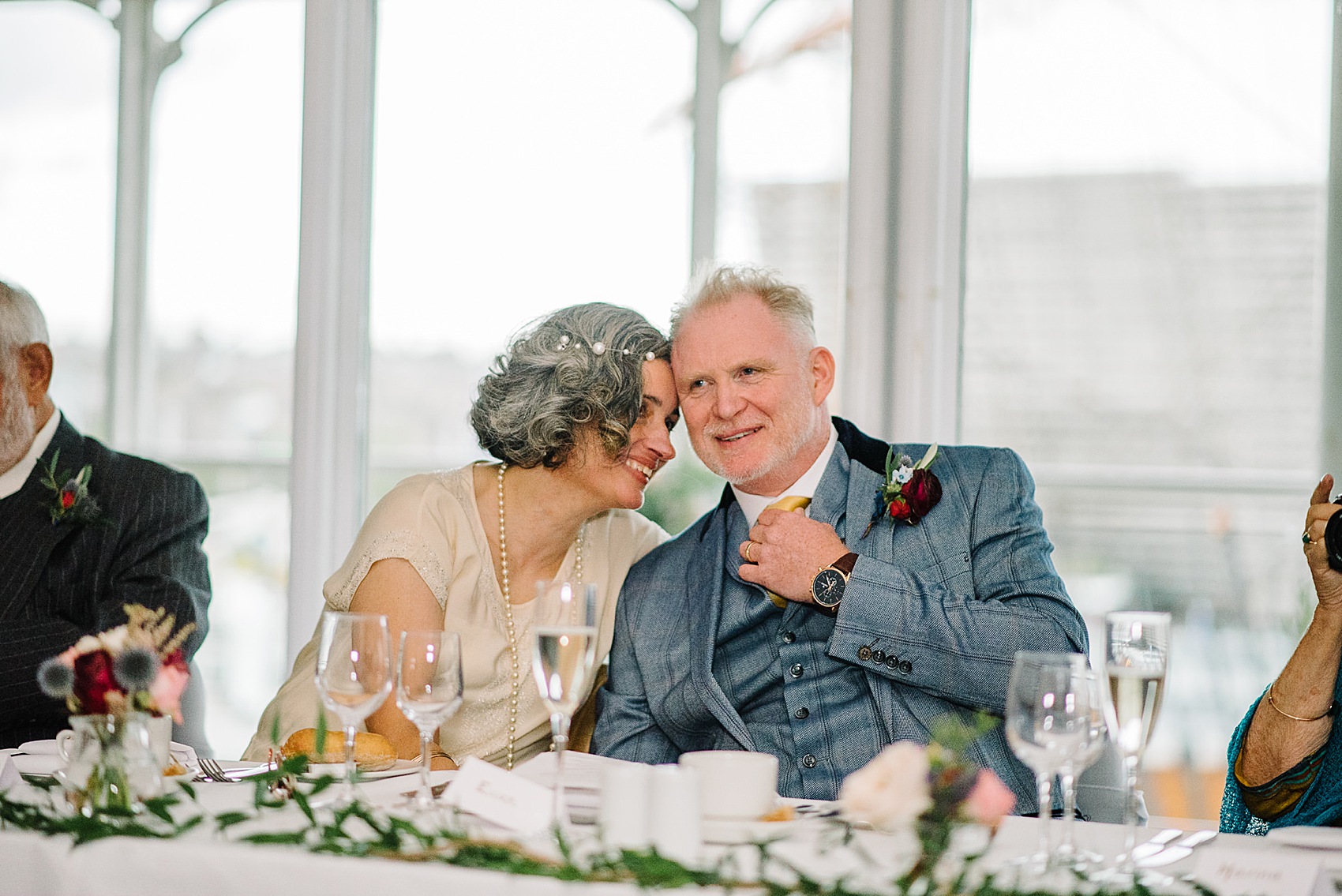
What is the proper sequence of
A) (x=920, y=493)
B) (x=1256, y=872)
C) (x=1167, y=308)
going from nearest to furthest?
(x=1256, y=872), (x=920, y=493), (x=1167, y=308)

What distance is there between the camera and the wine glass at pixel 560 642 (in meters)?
1.34

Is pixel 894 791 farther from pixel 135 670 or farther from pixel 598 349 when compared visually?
pixel 598 349

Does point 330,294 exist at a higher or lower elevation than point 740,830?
higher

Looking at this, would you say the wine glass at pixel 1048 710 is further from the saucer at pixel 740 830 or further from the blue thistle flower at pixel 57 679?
the blue thistle flower at pixel 57 679

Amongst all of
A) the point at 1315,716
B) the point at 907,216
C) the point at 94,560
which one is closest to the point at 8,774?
the point at 94,560

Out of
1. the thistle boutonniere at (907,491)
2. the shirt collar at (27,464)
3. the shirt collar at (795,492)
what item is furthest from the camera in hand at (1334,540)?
the shirt collar at (27,464)

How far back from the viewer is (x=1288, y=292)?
3191 mm

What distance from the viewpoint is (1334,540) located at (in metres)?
2.02

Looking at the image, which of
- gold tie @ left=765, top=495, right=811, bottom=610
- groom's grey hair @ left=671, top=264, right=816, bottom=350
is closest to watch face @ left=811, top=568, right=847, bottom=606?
gold tie @ left=765, top=495, right=811, bottom=610

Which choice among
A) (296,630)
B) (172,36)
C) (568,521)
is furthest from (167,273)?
(568,521)

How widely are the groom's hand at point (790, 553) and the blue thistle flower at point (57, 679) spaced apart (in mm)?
1140

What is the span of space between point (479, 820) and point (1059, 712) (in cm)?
62

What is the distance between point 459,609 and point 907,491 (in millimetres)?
857

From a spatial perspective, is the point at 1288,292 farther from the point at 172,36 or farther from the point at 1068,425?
the point at 172,36
